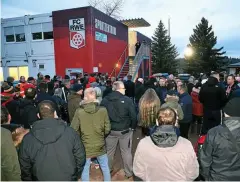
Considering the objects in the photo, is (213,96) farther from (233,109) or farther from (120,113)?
(233,109)

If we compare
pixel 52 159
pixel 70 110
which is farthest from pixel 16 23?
pixel 52 159

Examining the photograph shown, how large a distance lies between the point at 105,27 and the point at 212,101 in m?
14.4

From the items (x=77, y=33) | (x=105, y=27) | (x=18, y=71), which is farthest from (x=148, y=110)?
(x=18, y=71)

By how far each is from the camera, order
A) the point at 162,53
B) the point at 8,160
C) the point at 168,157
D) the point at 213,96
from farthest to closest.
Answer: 1. the point at 162,53
2. the point at 213,96
3. the point at 8,160
4. the point at 168,157

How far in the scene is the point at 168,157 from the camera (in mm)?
2510

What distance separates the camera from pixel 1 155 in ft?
8.75

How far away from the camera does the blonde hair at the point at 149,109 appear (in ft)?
15.6

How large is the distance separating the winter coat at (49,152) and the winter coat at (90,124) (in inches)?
45.9

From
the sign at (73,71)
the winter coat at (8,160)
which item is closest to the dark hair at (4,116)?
the winter coat at (8,160)

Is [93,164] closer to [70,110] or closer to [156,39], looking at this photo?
[70,110]

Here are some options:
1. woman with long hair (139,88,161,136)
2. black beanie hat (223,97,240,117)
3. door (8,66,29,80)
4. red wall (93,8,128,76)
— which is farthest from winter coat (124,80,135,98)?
door (8,66,29,80)

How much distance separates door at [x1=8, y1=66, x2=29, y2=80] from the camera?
1945cm

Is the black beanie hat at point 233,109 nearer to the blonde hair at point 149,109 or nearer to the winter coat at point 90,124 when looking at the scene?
the blonde hair at point 149,109

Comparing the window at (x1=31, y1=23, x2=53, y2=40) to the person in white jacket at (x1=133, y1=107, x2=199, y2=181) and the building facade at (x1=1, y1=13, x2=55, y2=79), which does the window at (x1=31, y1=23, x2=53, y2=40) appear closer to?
the building facade at (x1=1, y1=13, x2=55, y2=79)
